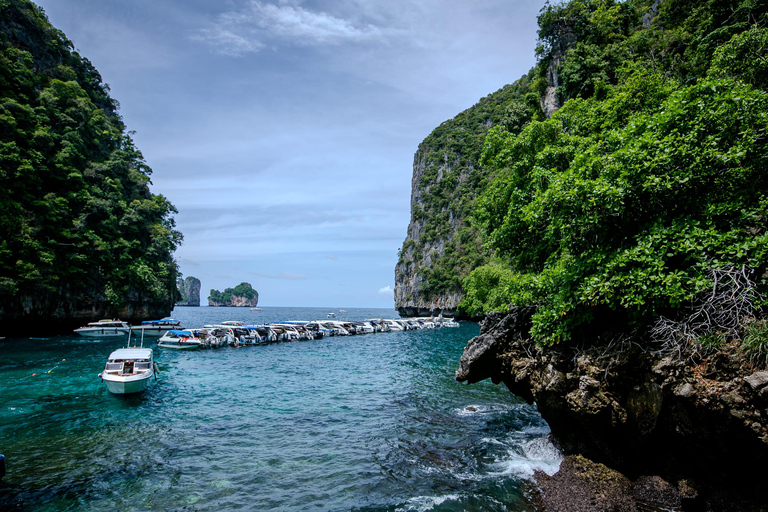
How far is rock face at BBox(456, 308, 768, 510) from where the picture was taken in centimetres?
571

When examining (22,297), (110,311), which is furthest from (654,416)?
(110,311)

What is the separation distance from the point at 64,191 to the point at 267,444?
44.7 m

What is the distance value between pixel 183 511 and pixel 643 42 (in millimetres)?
34630

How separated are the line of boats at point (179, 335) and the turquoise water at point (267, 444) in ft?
3.45

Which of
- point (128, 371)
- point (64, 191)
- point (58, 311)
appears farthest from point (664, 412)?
point (64, 191)

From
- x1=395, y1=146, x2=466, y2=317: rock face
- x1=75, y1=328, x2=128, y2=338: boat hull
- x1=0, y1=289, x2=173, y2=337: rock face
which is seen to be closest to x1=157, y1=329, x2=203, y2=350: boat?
x1=75, y1=328, x2=128, y2=338: boat hull

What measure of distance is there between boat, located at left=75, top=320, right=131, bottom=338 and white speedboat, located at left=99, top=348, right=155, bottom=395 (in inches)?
1064

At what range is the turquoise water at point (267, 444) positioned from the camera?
28.2 feet

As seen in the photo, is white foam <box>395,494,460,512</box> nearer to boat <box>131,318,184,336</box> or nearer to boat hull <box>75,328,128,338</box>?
boat hull <box>75,328,128,338</box>

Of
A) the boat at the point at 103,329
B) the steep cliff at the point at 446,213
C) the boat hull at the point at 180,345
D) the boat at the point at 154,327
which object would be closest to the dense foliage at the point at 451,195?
the steep cliff at the point at 446,213

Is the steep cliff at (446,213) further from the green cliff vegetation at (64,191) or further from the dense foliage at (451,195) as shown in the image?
the green cliff vegetation at (64,191)

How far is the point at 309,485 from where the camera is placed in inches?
364

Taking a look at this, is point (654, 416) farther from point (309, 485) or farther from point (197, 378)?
point (197, 378)

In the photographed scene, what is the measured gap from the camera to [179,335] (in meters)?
37.2
